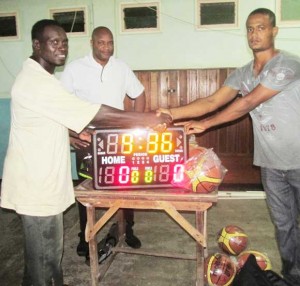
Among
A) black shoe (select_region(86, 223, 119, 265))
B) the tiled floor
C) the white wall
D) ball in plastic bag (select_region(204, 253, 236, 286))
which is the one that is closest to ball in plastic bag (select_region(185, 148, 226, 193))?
ball in plastic bag (select_region(204, 253, 236, 286))

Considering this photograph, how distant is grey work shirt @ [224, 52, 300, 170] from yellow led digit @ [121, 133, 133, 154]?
56.5 inches

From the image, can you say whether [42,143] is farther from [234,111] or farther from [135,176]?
[234,111]

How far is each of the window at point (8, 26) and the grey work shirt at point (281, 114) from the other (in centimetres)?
629

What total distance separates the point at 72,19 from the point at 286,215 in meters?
6.22

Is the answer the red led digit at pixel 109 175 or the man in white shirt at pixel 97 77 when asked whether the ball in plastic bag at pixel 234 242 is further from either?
the red led digit at pixel 109 175

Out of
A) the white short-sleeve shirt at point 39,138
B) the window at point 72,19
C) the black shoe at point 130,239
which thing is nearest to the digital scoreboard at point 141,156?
the white short-sleeve shirt at point 39,138

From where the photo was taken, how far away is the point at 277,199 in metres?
3.63

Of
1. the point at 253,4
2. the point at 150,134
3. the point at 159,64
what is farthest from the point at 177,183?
the point at 253,4

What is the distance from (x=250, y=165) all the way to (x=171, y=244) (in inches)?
130

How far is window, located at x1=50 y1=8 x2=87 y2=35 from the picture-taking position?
729cm

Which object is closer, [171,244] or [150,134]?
[150,134]

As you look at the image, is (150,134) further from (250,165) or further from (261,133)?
(250,165)

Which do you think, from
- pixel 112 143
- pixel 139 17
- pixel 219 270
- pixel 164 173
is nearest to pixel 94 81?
pixel 112 143

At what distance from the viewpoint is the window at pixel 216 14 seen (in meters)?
6.91
